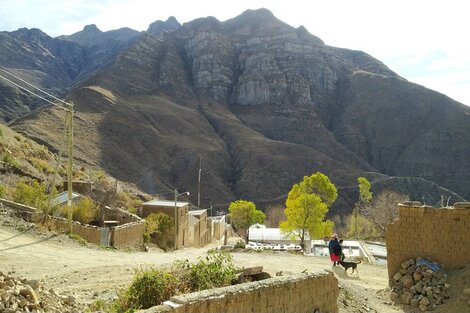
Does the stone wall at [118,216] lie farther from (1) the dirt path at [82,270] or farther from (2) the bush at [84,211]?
(1) the dirt path at [82,270]

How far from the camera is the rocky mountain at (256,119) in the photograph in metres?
75.4

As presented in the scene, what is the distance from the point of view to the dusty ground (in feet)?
36.4

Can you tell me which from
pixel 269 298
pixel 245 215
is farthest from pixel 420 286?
pixel 245 215

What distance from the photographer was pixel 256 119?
11475cm

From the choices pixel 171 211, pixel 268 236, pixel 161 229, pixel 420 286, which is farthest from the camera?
pixel 268 236

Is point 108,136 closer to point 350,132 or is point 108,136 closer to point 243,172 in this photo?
point 243,172

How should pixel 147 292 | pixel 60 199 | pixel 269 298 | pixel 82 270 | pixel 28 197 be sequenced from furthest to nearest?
pixel 60 199 → pixel 28 197 → pixel 82 270 → pixel 269 298 → pixel 147 292

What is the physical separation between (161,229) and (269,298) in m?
24.0

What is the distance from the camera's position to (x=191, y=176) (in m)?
74.9

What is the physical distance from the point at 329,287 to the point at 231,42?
143 m

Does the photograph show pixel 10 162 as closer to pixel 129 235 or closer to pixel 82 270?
pixel 129 235

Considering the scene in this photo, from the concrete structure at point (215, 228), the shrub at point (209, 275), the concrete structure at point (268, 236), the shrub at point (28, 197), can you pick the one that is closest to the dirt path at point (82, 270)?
the shrub at point (209, 275)

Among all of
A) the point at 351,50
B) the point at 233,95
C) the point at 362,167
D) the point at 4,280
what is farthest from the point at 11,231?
the point at 351,50

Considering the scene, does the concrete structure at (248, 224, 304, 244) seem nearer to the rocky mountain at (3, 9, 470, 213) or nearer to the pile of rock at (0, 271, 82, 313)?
the rocky mountain at (3, 9, 470, 213)
